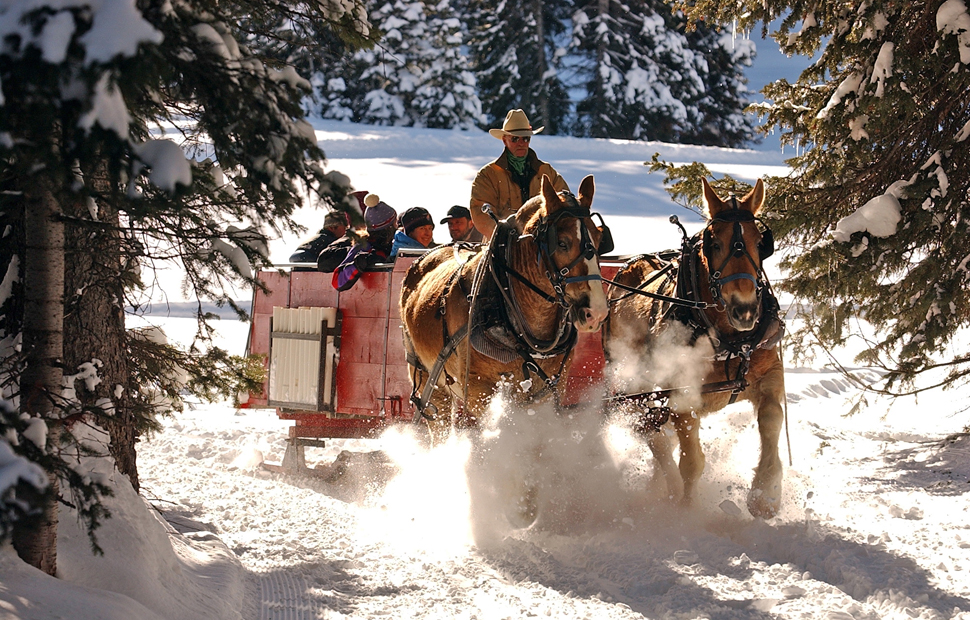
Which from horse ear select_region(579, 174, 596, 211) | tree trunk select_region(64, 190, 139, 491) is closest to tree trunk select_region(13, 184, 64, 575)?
tree trunk select_region(64, 190, 139, 491)

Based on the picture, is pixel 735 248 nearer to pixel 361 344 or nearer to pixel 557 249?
pixel 557 249

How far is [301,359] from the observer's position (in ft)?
26.0

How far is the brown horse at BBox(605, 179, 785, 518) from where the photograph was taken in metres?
5.40

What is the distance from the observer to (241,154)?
106 inches

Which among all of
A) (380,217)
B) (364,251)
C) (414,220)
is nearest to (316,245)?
(380,217)

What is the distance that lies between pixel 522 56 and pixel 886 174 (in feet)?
104

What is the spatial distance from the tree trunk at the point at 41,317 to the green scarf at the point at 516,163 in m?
4.60

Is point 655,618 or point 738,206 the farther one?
point 738,206

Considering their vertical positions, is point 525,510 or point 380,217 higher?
point 380,217

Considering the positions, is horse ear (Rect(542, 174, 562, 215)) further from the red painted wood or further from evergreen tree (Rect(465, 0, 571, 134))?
evergreen tree (Rect(465, 0, 571, 134))

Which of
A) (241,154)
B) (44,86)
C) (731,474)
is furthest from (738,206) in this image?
(44,86)

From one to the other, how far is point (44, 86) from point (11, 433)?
0.97m

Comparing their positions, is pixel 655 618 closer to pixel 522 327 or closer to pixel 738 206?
pixel 522 327

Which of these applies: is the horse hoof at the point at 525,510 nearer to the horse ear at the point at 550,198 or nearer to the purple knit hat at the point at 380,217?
the horse ear at the point at 550,198
